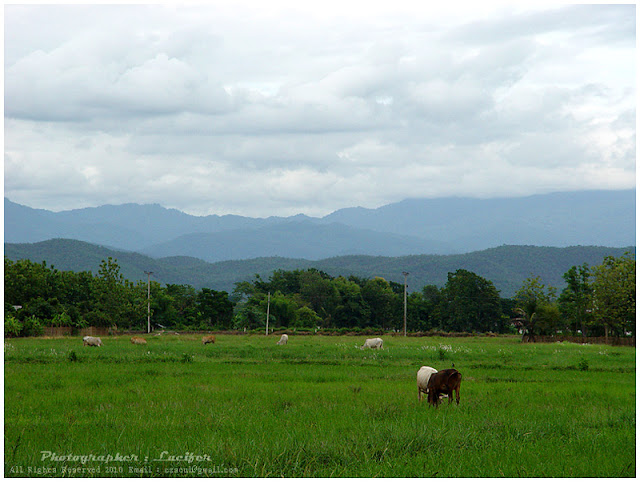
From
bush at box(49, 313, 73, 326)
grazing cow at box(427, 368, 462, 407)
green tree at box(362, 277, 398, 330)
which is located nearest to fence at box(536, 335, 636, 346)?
green tree at box(362, 277, 398, 330)

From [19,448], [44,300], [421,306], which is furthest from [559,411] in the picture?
[421,306]

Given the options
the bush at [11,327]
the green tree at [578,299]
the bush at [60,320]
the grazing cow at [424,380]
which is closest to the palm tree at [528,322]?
the green tree at [578,299]

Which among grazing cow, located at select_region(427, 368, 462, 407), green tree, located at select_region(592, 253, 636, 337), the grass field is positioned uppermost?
green tree, located at select_region(592, 253, 636, 337)

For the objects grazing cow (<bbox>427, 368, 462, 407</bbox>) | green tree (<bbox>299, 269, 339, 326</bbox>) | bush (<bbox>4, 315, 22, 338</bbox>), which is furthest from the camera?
green tree (<bbox>299, 269, 339, 326</bbox>)

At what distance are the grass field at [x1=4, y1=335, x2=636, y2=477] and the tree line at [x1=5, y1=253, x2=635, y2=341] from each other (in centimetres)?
2874

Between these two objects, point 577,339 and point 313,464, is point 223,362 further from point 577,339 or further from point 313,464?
point 577,339

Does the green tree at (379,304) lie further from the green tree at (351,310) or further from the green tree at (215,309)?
the green tree at (215,309)

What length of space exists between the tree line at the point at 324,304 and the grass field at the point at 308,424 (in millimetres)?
28736

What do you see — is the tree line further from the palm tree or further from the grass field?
the grass field

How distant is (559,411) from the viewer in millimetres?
13789

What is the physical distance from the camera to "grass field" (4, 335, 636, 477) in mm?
8852

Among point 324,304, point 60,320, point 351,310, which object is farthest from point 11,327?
point 324,304

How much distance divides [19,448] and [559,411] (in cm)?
1097

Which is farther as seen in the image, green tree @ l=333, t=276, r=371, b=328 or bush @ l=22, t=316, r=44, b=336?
green tree @ l=333, t=276, r=371, b=328
